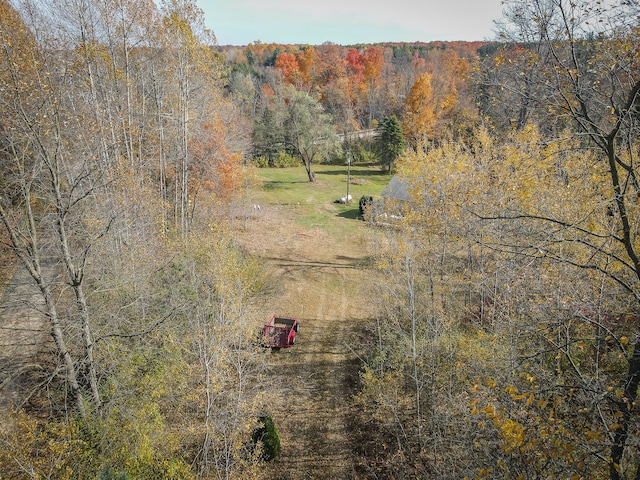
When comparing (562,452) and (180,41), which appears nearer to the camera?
(562,452)

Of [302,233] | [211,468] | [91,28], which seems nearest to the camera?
[211,468]

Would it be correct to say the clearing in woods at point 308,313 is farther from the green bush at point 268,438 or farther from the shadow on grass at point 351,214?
the green bush at point 268,438

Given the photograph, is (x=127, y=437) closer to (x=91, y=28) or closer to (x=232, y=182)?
(x=91, y=28)

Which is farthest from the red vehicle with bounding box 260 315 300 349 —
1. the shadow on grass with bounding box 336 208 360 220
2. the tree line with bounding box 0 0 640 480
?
the shadow on grass with bounding box 336 208 360 220

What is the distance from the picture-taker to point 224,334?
11.0m

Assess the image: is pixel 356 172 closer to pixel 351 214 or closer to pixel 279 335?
pixel 351 214

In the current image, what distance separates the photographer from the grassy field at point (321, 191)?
33594 millimetres

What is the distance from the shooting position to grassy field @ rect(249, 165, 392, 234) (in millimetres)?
33594

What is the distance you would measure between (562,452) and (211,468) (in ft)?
29.9

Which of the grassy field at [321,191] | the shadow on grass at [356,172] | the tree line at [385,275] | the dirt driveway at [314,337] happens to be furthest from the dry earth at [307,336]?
the shadow on grass at [356,172]

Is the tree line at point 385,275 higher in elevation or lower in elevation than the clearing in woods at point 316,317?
higher

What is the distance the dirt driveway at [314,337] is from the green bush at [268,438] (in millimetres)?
475

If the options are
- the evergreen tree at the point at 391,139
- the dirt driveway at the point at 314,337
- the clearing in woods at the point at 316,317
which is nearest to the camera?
the dirt driveway at the point at 314,337

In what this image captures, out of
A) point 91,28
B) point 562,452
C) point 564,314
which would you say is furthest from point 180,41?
point 562,452
